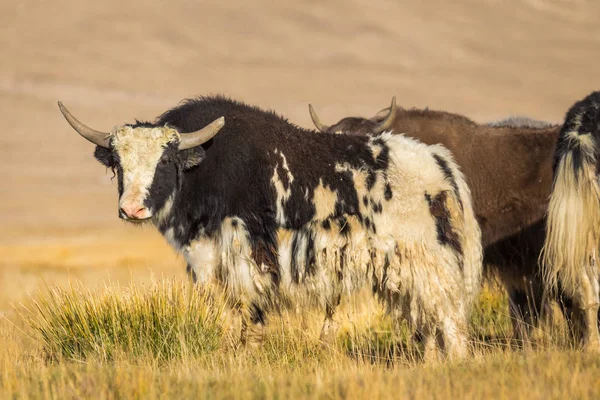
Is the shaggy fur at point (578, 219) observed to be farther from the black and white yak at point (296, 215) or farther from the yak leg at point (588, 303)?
the black and white yak at point (296, 215)

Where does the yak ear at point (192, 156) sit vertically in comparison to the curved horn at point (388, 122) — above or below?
below

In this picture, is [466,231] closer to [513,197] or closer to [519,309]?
[513,197]

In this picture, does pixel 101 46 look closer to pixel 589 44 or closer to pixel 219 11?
pixel 219 11

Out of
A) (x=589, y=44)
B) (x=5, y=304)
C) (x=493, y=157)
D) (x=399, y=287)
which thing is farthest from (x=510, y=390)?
(x=589, y=44)

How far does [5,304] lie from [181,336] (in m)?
11.6

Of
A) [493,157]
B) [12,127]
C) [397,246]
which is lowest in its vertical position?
[397,246]

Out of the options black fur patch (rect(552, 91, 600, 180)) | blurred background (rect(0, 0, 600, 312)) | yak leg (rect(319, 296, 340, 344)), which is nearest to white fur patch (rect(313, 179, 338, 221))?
yak leg (rect(319, 296, 340, 344))

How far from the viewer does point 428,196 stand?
8.48 metres

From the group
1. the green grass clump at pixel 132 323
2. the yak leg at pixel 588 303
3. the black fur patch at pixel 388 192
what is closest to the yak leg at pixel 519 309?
the yak leg at pixel 588 303

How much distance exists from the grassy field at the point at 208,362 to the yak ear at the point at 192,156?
935mm

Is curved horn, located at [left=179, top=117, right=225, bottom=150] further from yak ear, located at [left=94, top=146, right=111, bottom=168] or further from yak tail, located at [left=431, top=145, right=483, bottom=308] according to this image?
yak tail, located at [left=431, top=145, right=483, bottom=308]

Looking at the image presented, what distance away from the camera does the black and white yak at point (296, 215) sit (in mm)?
8156

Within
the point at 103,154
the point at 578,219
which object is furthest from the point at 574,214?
the point at 103,154

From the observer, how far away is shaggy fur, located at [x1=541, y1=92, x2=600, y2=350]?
26.8 ft
